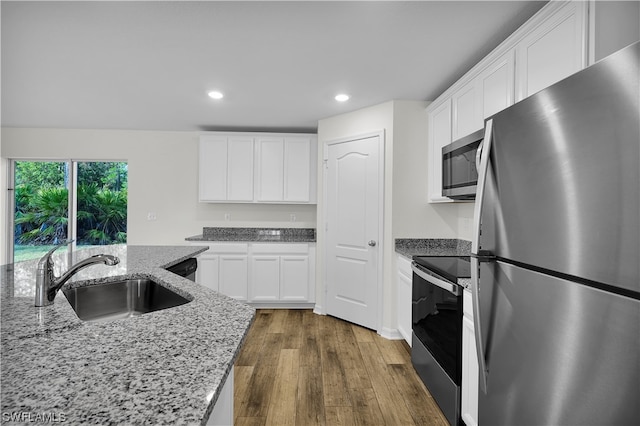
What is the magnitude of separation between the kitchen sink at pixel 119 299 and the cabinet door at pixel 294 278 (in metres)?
2.47

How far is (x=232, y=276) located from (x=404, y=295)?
2.19 m

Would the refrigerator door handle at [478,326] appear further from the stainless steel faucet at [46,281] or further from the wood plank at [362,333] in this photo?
the wood plank at [362,333]

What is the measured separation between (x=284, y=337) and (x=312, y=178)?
2.08m

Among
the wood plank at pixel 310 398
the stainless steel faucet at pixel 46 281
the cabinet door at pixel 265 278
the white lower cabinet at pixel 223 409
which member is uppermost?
the stainless steel faucet at pixel 46 281

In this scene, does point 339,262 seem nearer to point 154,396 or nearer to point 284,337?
point 284,337

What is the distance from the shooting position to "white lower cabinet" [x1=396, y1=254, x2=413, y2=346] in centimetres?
281

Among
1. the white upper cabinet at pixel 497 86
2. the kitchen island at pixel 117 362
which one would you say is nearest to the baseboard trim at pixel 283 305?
the white upper cabinet at pixel 497 86

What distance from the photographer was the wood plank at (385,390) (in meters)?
1.97

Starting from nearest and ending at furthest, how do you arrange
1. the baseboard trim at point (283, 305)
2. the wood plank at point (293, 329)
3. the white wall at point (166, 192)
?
the wood plank at point (293, 329) < the baseboard trim at point (283, 305) < the white wall at point (166, 192)

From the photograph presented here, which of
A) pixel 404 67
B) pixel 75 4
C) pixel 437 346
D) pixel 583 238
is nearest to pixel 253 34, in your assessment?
pixel 75 4

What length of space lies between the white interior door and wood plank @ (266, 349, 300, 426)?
98cm

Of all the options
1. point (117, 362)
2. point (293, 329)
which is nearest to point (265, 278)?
point (293, 329)

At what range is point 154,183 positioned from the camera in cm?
475

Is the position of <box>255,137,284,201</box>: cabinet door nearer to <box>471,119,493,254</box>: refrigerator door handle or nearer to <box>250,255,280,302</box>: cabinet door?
<box>250,255,280,302</box>: cabinet door
